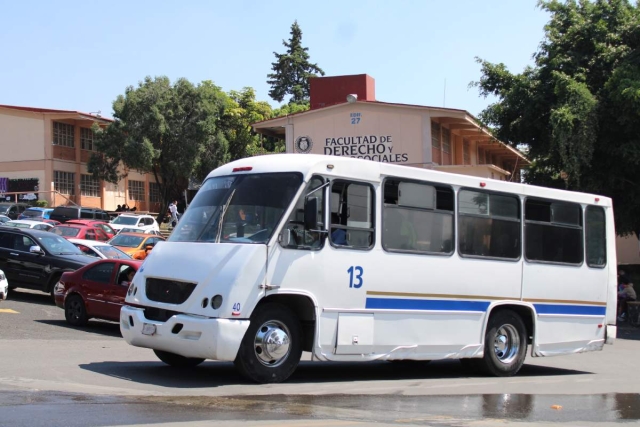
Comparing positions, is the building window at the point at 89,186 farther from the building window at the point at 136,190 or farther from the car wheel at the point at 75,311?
the car wheel at the point at 75,311

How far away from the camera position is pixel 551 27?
27625mm

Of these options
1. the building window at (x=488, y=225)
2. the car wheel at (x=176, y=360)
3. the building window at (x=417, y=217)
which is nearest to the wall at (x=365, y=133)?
the building window at (x=488, y=225)

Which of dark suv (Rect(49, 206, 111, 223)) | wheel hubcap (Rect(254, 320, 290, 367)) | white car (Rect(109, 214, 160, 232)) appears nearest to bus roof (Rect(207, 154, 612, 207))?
wheel hubcap (Rect(254, 320, 290, 367))

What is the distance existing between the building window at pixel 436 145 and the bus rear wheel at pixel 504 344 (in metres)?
24.1

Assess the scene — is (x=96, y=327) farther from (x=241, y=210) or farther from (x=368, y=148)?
(x=368, y=148)

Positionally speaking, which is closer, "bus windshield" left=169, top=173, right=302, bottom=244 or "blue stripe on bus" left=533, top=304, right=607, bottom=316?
"bus windshield" left=169, top=173, right=302, bottom=244

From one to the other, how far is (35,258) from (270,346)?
36.2 ft

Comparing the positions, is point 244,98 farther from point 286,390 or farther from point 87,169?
point 286,390

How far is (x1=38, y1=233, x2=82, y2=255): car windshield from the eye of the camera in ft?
63.3

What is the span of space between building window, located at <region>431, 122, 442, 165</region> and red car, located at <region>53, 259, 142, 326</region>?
897 inches

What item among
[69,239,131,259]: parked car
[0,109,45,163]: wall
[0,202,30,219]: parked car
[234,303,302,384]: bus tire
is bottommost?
[234,303,302,384]: bus tire

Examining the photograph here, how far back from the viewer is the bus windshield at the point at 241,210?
32.7ft

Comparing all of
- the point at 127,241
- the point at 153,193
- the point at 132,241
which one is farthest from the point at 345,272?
the point at 153,193

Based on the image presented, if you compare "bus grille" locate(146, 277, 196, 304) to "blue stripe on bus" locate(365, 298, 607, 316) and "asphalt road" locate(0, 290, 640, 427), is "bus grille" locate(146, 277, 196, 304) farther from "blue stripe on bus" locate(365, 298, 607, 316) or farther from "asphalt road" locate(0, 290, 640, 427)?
"blue stripe on bus" locate(365, 298, 607, 316)
